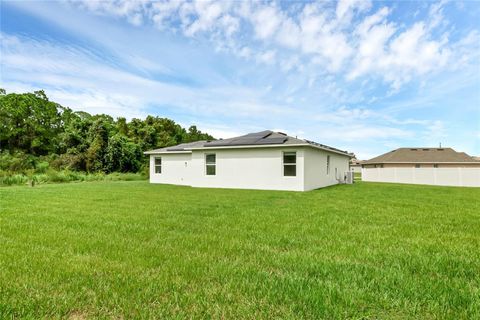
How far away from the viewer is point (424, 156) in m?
30.7

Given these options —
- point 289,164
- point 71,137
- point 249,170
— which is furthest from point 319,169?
point 71,137

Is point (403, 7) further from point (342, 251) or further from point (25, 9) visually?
point (25, 9)

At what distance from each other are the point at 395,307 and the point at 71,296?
117 inches

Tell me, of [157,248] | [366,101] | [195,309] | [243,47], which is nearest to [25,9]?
[243,47]

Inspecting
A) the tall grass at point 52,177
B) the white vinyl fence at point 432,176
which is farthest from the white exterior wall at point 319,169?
the tall grass at point 52,177

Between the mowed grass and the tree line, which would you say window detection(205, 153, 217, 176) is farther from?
the tree line

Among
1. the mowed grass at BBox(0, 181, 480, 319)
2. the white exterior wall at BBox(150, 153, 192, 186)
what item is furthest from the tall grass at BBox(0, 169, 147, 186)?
the mowed grass at BBox(0, 181, 480, 319)

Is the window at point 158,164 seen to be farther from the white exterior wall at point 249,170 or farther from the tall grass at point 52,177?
the white exterior wall at point 249,170

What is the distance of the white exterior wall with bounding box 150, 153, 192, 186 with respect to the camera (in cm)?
1970

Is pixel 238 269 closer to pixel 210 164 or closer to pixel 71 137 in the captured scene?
pixel 210 164

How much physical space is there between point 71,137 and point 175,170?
15.3 meters

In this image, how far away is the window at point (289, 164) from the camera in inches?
570

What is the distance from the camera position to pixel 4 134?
110 feet

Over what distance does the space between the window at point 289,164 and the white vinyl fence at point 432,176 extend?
15.8 meters
